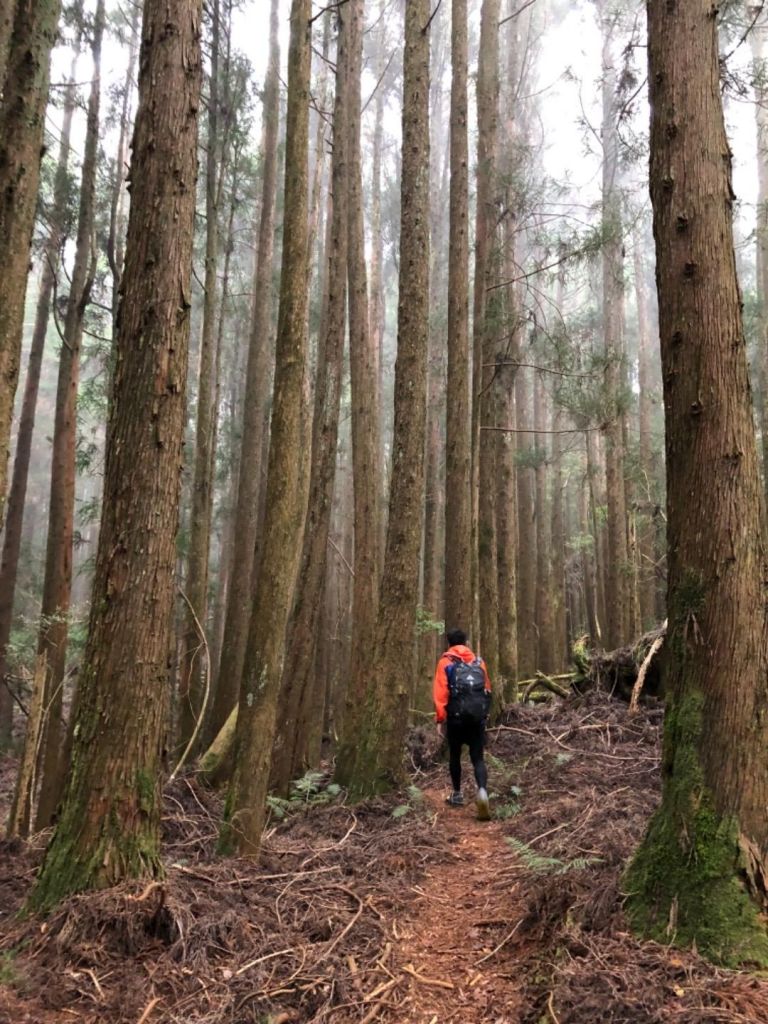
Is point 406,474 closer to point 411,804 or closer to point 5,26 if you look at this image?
point 411,804

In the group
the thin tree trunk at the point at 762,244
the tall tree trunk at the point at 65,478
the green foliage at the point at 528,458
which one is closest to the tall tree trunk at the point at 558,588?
the green foliage at the point at 528,458

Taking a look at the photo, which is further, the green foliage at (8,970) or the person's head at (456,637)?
the person's head at (456,637)

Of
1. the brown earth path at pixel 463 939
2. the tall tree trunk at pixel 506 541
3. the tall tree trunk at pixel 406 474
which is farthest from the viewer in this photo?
the tall tree trunk at pixel 506 541

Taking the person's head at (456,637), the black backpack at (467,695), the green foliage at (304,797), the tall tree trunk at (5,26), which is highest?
the tall tree trunk at (5,26)

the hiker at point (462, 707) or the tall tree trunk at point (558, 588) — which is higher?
the tall tree trunk at point (558, 588)

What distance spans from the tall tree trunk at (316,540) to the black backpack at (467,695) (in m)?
2.04

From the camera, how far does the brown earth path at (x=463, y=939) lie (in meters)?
3.35

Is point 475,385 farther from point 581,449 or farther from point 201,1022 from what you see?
point 581,449

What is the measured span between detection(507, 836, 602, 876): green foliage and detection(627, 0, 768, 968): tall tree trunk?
79cm

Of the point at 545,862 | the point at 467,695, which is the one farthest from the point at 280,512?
the point at 545,862

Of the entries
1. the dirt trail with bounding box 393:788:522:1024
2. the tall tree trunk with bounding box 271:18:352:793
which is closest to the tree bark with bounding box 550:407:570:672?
the tall tree trunk with bounding box 271:18:352:793

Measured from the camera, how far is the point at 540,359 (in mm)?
17031

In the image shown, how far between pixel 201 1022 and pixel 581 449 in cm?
3040

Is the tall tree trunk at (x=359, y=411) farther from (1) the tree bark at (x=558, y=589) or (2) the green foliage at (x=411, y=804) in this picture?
(1) the tree bark at (x=558, y=589)
